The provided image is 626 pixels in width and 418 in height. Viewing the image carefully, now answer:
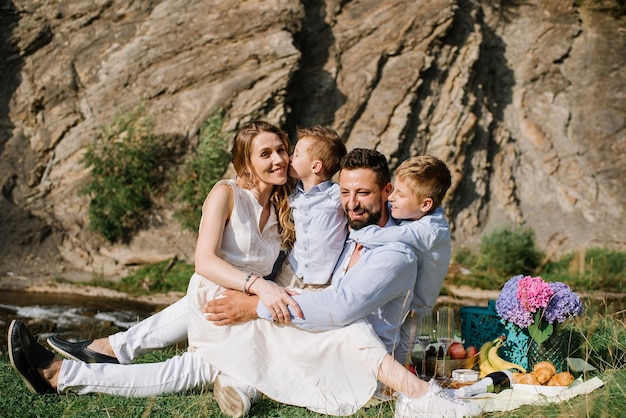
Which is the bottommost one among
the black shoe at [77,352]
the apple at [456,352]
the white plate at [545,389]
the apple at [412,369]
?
the apple at [456,352]

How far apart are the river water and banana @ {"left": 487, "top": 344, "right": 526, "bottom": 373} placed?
445 centimetres

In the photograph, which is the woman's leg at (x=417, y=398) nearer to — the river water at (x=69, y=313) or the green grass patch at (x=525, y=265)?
the river water at (x=69, y=313)

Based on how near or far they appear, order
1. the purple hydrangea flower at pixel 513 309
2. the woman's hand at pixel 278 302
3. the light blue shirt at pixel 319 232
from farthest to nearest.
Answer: the purple hydrangea flower at pixel 513 309 < the light blue shirt at pixel 319 232 < the woman's hand at pixel 278 302

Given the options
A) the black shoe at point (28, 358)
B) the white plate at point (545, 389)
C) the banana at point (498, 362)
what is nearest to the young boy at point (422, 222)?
the banana at point (498, 362)

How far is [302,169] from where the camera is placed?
445cm

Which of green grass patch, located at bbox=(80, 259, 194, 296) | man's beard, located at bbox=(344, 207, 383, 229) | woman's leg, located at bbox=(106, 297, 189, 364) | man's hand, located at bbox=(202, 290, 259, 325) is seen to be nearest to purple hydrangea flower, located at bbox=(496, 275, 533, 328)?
man's beard, located at bbox=(344, 207, 383, 229)

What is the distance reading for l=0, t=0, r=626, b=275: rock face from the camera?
12742 mm

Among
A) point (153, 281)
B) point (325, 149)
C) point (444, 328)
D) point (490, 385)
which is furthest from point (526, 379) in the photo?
point (153, 281)

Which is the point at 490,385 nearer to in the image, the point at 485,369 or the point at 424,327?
the point at 485,369

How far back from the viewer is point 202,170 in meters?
12.4

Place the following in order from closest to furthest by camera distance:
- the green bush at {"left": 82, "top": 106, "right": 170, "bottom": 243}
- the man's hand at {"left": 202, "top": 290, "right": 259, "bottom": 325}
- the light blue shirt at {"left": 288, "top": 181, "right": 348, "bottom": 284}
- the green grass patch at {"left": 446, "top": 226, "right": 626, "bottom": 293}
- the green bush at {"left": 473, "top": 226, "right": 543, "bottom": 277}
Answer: the man's hand at {"left": 202, "top": 290, "right": 259, "bottom": 325}, the light blue shirt at {"left": 288, "top": 181, "right": 348, "bottom": 284}, the green grass patch at {"left": 446, "top": 226, "right": 626, "bottom": 293}, the green bush at {"left": 473, "top": 226, "right": 543, "bottom": 277}, the green bush at {"left": 82, "top": 106, "right": 170, "bottom": 243}

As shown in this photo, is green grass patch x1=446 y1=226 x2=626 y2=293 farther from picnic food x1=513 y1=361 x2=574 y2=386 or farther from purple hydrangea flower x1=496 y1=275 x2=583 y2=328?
picnic food x1=513 y1=361 x2=574 y2=386

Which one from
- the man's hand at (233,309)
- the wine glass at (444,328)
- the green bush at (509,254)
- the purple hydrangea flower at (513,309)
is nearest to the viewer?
the man's hand at (233,309)

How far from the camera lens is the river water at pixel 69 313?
8141 mm
